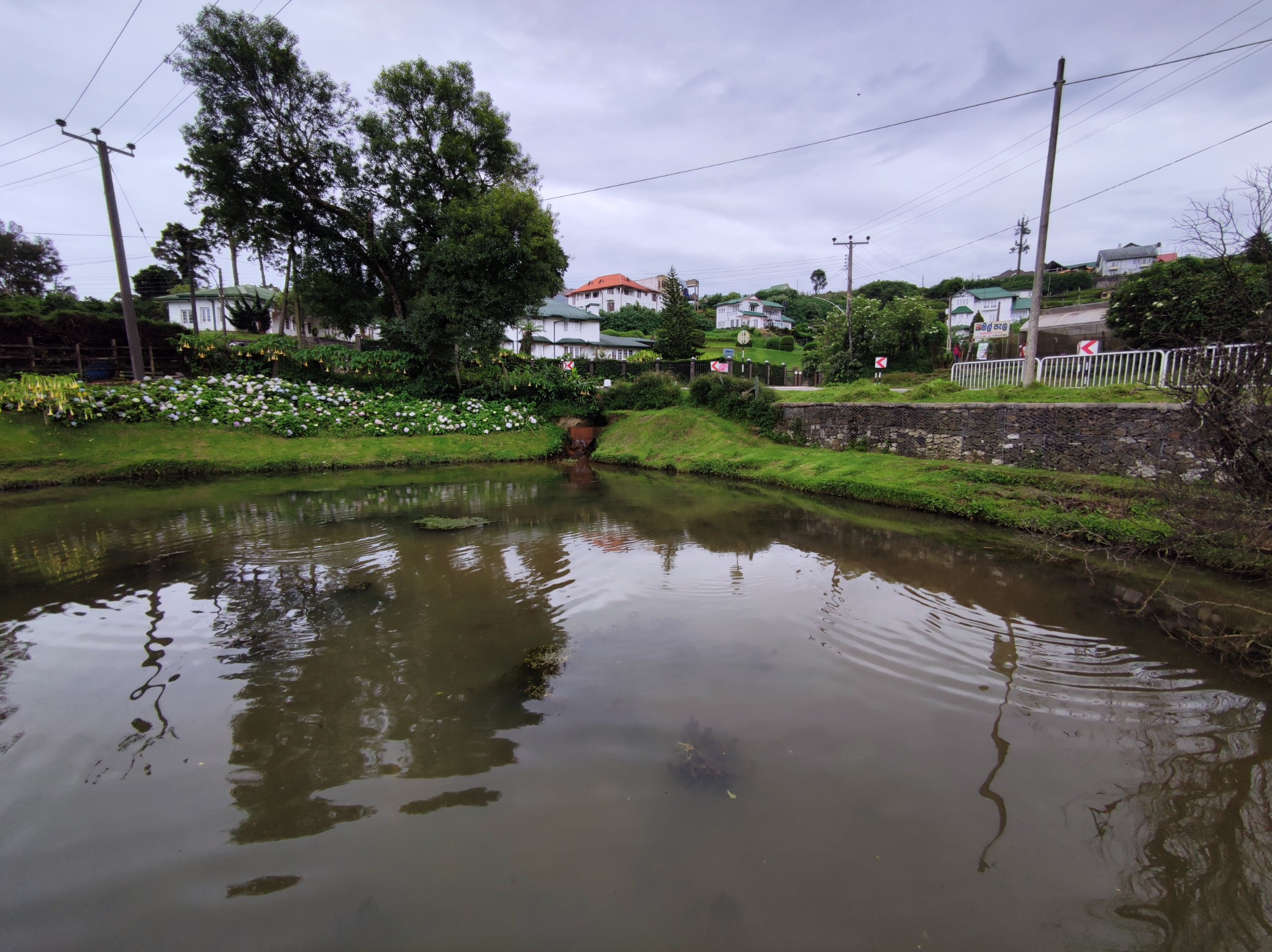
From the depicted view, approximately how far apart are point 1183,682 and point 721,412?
17.1 m

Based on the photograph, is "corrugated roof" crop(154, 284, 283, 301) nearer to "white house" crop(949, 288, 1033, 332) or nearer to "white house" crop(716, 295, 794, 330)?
"white house" crop(716, 295, 794, 330)

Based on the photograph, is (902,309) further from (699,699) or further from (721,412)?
(699,699)

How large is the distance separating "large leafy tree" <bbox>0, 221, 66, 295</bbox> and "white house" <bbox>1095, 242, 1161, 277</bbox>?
362 ft

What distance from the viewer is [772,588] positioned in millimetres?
7219

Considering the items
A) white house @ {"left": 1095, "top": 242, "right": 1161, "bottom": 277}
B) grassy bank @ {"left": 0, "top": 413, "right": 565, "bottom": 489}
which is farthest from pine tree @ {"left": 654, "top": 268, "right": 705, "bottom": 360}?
white house @ {"left": 1095, "top": 242, "right": 1161, "bottom": 277}

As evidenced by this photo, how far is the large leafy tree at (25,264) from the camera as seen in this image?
134 feet

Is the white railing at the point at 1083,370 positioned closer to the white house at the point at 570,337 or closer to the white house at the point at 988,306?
the white house at the point at 570,337

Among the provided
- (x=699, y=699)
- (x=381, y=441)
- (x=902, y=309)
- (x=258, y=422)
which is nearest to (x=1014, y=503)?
(x=699, y=699)

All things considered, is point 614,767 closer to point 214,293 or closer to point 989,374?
point 989,374

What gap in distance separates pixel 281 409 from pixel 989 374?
22.7 m

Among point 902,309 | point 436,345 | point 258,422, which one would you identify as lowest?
point 258,422

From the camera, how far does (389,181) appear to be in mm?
23062

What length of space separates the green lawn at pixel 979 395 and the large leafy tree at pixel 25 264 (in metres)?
54.2

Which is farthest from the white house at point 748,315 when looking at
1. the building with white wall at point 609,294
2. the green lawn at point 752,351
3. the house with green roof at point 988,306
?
the house with green roof at point 988,306
